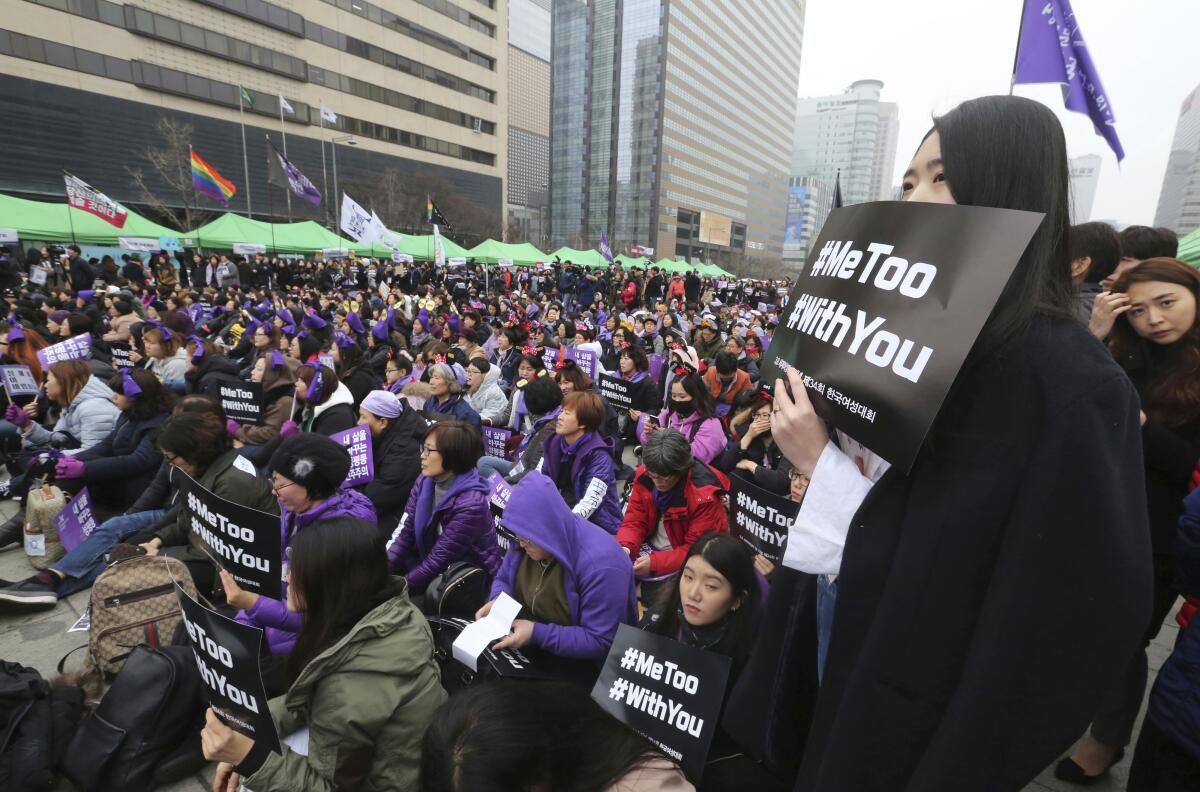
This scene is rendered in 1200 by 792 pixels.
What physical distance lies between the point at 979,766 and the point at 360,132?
5483 cm

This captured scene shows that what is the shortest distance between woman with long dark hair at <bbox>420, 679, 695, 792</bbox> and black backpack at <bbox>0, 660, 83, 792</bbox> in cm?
236

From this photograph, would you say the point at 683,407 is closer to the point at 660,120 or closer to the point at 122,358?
the point at 122,358

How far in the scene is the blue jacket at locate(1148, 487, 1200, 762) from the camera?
5.74 ft

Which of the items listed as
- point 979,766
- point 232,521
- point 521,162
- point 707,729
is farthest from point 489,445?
point 521,162

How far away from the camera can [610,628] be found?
2.75 meters

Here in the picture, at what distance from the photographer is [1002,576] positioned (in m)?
0.88

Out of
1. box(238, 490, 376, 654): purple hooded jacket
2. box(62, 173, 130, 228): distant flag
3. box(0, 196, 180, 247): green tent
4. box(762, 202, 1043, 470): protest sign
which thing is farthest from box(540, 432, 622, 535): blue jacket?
box(0, 196, 180, 247): green tent

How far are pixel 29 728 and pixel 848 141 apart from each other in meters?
137

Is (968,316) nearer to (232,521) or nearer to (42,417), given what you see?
(232,521)

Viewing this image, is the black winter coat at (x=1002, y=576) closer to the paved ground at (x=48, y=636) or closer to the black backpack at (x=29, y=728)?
the black backpack at (x=29, y=728)

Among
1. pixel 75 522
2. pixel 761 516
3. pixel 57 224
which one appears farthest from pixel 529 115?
pixel 761 516

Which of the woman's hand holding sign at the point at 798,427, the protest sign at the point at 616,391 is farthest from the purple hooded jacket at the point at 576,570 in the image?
the protest sign at the point at 616,391

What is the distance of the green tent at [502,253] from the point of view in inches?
1037

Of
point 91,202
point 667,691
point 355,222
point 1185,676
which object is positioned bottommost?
point 667,691
